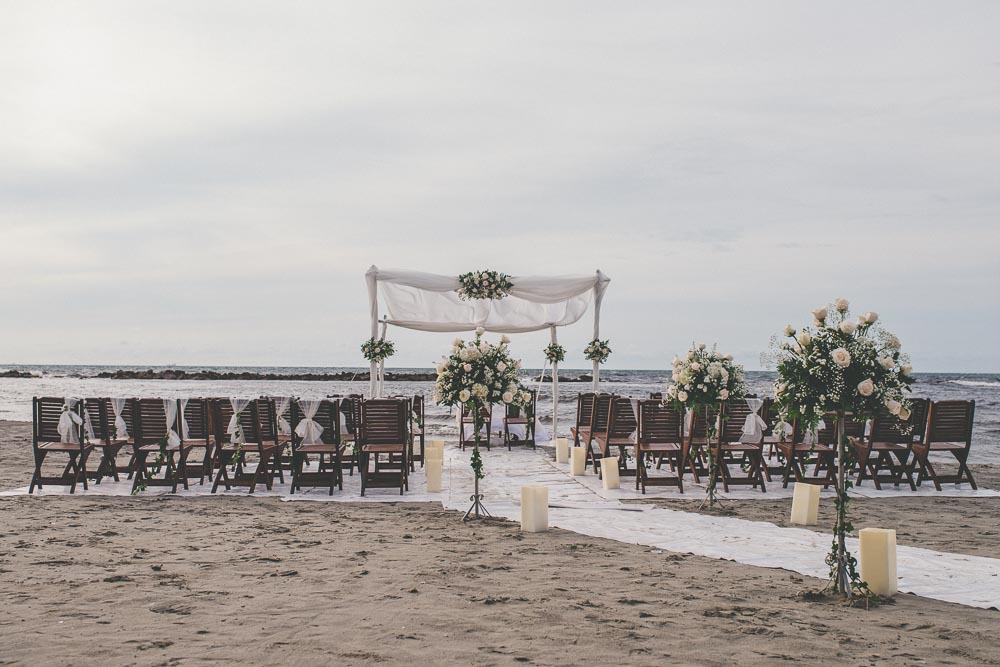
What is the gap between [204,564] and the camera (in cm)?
564

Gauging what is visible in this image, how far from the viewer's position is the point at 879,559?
189 inches

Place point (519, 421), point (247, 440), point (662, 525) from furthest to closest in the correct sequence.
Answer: point (519, 421)
point (247, 440)
point (662, 525)

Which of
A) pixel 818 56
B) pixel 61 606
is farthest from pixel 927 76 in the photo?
pixel 61 606

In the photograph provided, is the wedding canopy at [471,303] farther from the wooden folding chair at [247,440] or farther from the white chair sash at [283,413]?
the wooden folding chair at [247,440]

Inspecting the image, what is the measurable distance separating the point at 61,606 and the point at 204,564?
1188mm

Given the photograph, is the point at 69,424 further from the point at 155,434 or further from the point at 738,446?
the point at 738,446

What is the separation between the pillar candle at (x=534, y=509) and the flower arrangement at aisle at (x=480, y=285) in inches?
245

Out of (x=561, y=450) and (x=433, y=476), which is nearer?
(x=433, y=476)

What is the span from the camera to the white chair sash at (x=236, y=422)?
933 centimetres

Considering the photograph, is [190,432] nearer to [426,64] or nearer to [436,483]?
[436,483]

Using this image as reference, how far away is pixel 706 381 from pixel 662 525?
1.59 meters

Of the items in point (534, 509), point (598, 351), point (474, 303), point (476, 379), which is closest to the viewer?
point (534, 509)

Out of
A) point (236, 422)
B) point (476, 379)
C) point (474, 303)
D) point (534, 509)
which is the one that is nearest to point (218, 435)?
point (236, 422)

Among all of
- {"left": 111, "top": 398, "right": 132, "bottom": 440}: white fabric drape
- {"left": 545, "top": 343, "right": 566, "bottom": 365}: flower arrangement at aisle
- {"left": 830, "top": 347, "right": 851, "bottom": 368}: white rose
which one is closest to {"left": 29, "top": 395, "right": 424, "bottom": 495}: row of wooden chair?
{"left": 111, "top": 398, "right": 132, "bottom": 440}: white fabric drape
